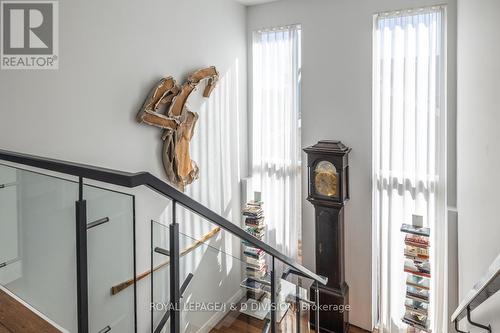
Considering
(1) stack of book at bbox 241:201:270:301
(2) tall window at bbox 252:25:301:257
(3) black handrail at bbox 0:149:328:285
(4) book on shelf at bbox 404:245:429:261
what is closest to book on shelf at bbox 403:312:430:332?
(4) book on shelf at bbox 404:245:429:261

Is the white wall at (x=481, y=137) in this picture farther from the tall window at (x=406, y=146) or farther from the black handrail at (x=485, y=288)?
the tall window at (x=406, y=146)

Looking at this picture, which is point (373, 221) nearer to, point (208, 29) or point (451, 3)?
point (451, 3)

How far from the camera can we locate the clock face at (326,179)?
3.18 m

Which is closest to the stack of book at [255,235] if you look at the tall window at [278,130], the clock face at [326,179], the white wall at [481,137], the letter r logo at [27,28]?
the tall window at [278,130]

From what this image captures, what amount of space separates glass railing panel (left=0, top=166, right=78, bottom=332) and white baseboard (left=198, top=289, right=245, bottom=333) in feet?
2.15

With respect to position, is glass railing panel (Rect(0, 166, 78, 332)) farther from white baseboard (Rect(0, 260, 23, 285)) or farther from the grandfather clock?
the grandfather clock

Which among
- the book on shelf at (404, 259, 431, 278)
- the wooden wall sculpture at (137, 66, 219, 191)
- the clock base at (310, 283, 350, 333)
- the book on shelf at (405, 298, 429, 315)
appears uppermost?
the wooden wall sculpture at (137, 66, 219, 191)

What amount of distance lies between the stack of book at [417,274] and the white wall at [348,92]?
41cm

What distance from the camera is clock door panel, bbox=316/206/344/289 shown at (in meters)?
3.22

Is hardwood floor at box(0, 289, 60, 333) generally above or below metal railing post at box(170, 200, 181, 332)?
A: below

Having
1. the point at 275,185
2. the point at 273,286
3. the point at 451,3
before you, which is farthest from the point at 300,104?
the point at 273,286

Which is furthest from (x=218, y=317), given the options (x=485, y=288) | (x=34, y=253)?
(x=485, y=288)

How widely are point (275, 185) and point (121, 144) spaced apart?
6.35ft

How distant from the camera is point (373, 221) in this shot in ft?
10.8
